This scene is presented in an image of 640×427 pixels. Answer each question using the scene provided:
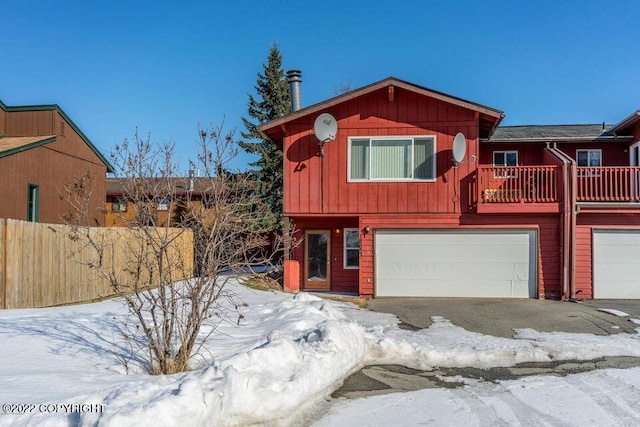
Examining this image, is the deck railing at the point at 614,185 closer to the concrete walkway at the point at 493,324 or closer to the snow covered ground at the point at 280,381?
the concrete walkway at the point at 493,324

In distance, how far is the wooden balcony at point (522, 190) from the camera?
14.2 meters

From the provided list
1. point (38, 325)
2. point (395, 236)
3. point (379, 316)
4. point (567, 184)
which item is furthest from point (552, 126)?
point (38, 325)

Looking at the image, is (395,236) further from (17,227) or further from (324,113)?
(17,227)

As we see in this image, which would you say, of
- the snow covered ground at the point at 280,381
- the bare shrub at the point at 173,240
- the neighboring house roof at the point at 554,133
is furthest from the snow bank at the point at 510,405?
the neighboring house roof at the point at 554,133

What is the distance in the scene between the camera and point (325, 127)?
48.0ft

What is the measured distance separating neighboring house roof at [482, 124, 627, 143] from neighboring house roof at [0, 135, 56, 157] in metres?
14.7

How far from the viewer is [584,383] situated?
622 cm

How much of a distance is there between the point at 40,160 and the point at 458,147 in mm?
13507

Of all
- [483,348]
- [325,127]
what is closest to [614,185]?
[325,127]

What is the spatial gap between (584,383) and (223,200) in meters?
4.71

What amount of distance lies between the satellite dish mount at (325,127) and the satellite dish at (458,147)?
3276mm

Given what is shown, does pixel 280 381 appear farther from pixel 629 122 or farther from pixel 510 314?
pixel 629 122

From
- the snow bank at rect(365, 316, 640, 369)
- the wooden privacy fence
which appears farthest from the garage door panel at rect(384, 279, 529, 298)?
the wooden privacy fence

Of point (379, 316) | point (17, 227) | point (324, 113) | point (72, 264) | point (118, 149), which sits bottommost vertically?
point (379, 316)
